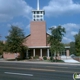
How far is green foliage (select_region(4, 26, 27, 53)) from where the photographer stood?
50.4 m

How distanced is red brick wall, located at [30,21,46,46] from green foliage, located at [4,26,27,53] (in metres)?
7.62

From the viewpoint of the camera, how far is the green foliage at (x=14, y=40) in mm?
50406

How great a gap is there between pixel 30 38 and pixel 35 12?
7313mm

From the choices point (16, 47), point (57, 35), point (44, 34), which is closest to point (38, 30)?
point (44, 34)

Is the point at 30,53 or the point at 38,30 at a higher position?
the point at 38,30

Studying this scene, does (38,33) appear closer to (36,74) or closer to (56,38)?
(56,38)

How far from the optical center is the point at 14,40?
168 feet

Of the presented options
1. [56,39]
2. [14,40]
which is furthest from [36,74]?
[14,40]

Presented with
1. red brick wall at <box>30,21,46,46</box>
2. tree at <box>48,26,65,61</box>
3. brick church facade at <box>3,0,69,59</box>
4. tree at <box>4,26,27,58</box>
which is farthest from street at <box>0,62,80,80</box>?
red brick wall at <box>30,21,46,46</box>

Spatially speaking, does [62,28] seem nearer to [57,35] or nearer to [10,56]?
[57,35]

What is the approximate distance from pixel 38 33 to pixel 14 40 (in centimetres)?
1060

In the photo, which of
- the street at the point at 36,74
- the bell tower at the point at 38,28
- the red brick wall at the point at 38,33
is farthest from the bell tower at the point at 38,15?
the street at the point at 36,74

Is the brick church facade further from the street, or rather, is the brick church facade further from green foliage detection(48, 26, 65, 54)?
the street

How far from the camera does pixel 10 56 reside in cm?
6300
